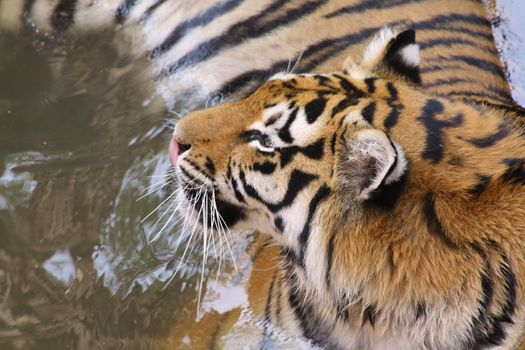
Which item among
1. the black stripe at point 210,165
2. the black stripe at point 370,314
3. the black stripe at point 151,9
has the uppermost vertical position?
the black stripe at point 210,165

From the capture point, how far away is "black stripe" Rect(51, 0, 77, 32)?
345cm

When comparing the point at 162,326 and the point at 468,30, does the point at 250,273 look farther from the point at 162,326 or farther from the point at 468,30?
the point at 468,30

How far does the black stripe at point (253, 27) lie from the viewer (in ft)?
10.4

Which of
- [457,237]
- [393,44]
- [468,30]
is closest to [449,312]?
[457,237]

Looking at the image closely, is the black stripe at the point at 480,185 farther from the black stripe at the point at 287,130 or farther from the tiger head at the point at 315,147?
the black stripe at the point at 287,130

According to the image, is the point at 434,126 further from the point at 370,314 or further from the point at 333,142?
the point at 370,314

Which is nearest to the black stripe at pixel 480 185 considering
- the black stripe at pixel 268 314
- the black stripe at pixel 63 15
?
the black stripe at pixel 268 314

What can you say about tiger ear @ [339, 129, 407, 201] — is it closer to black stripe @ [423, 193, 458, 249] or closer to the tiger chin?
the tiger chin

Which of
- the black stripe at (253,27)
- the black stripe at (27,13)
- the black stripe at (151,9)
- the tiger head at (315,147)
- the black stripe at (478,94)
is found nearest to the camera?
the tiger head at (315,147)

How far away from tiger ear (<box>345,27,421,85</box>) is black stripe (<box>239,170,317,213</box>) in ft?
1.29

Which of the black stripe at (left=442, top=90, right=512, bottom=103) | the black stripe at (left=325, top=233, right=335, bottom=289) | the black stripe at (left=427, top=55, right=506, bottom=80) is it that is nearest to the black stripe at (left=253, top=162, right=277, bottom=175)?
the black stripe at (left=325, top=233, right=335, bottom=289)

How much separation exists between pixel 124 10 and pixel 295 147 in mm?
1633

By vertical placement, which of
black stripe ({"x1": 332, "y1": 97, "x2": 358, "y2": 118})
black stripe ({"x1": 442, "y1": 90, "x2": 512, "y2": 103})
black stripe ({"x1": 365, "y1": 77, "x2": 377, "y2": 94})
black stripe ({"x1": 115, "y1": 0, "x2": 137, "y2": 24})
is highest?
black stripe ({"x1": 365, "y1": 77, "x2": 377, "y2": 94})

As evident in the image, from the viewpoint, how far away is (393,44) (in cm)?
222
